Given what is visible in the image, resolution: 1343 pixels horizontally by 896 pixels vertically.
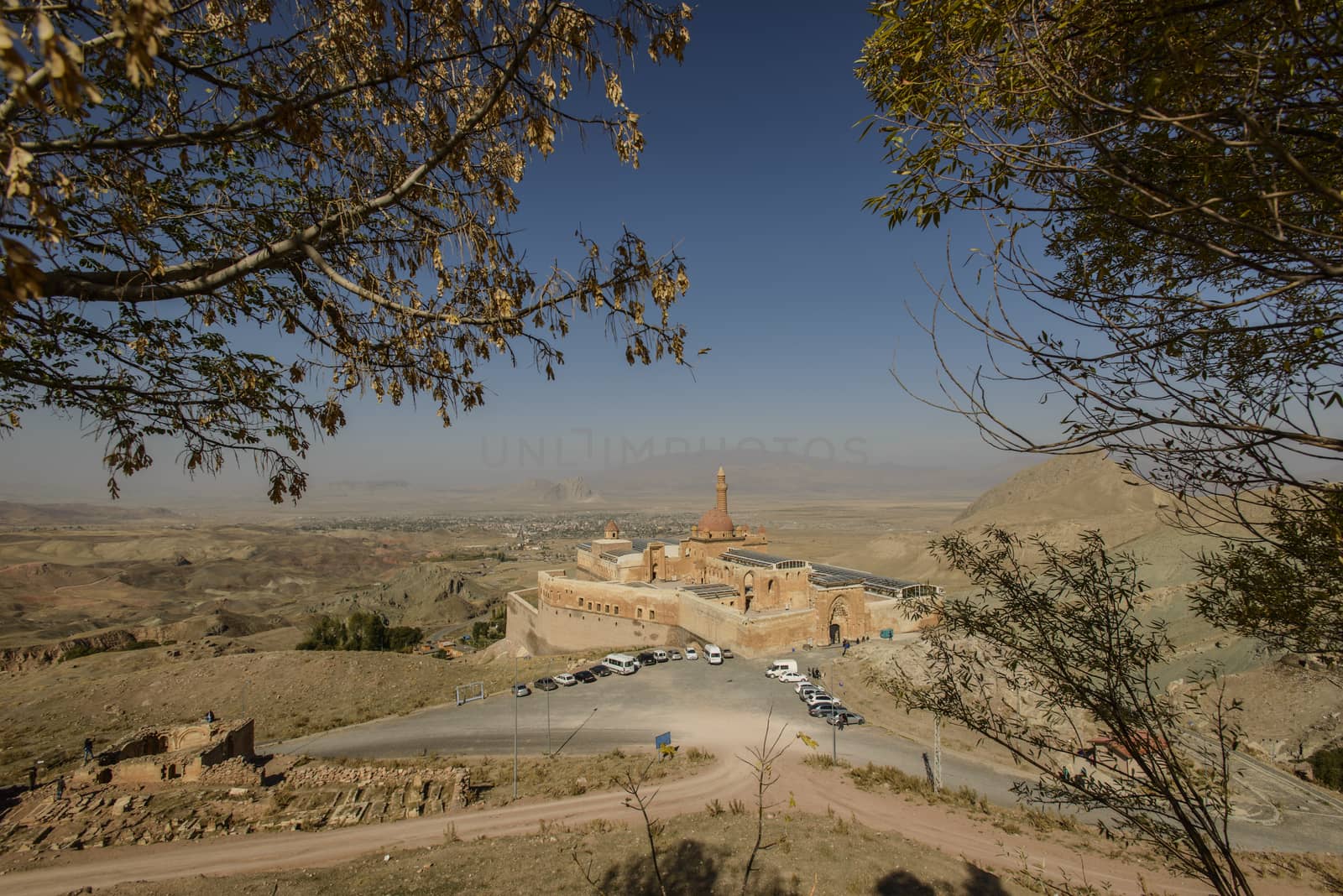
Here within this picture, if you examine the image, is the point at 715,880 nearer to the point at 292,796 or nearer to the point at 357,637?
the point at 292,796

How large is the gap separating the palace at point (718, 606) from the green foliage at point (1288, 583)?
26.5 m

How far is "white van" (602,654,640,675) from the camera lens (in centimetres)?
2978

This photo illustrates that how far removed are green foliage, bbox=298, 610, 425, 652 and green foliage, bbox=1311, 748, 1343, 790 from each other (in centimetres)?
5090

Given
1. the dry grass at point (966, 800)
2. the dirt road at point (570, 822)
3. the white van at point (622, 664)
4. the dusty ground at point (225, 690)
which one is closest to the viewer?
the dirt road at point (570, 822)

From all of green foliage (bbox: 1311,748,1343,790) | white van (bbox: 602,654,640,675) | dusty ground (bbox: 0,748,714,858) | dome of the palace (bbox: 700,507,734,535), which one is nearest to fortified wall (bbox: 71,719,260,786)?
dusty ground (bbox: 0,748,714,858)

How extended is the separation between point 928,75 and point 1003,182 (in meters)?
1.16

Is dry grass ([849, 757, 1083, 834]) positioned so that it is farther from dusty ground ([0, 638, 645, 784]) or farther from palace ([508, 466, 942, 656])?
dusty ground ([0, 638, 645, 784])

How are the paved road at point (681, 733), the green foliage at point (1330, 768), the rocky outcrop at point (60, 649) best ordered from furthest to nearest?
the rocky outcrop at point (60, 649) < the green foliage at point (1330, 768) < the paved road at point (681, 733)

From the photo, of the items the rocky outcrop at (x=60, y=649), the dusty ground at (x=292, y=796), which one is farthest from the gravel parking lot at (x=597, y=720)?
the rocky outcrop at (x=60, y=649)

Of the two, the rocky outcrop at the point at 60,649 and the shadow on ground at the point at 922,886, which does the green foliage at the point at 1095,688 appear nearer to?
the shadow on ground at the point at 922,886

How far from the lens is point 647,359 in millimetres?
4617

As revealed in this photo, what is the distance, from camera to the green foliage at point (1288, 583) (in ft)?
15.4

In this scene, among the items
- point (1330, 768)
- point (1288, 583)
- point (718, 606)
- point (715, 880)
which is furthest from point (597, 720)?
point (1330, 768)

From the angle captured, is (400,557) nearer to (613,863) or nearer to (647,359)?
(613,863)
